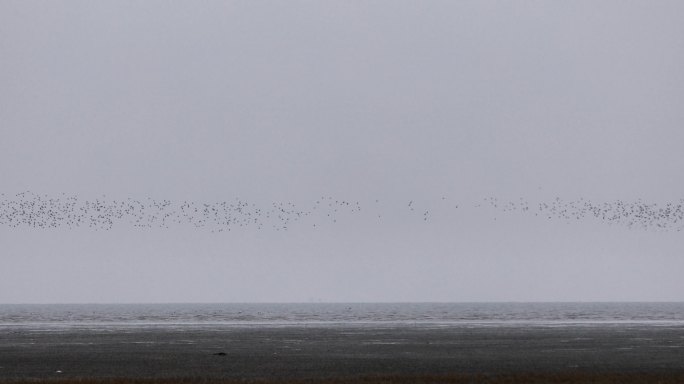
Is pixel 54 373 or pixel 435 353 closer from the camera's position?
pixel 54 373

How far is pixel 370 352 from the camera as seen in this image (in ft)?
166

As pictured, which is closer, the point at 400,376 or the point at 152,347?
the point at 400,376

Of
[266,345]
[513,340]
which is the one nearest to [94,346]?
[266,345]

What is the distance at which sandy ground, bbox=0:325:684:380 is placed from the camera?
38500 millimetres

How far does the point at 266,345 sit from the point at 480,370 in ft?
75.2

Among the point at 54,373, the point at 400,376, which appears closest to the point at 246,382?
the point at 400,376

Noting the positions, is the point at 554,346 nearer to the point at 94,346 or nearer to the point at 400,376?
the point at 400,376

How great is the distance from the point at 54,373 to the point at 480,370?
54.4ft

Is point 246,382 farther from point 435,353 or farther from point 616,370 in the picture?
point 435,353

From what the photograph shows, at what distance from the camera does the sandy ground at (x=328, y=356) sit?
38500 millimetres

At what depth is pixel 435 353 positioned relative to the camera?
163 feet

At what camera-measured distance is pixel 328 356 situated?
4781 centimetres

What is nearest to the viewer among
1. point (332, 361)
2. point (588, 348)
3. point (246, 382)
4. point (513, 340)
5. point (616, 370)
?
point (246, 382)

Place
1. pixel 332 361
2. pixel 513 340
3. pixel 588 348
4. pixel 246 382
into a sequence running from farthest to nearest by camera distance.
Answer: pixel 513 340 → pixel 588 348 → pixel 332 361 → pixel 246 382
